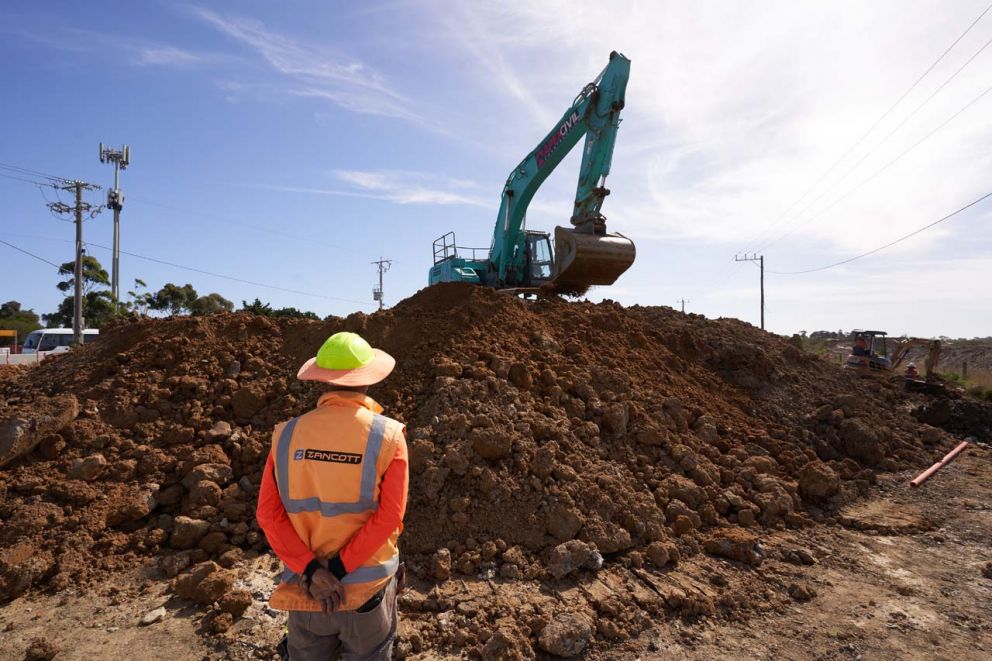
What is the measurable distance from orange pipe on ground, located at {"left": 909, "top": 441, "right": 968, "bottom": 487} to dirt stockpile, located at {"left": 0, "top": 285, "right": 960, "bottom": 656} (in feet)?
1.00

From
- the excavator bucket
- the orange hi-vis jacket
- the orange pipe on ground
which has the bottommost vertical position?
the orange pipe on ground

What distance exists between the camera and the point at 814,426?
774cm

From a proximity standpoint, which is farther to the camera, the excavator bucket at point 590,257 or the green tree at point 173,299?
the green tree at point 173,299

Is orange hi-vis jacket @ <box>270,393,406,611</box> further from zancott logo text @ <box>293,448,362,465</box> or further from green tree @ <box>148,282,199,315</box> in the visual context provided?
green tree @ <box>148,282,199,315</box>

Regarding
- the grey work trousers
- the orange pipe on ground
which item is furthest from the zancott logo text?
the orange pipe on ground

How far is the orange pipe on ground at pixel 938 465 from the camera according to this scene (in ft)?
22.3

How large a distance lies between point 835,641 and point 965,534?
3.08 meters

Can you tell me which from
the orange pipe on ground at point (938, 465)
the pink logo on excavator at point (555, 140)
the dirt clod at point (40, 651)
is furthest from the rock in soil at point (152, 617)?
the pink logo on excavator at point (555, 140)

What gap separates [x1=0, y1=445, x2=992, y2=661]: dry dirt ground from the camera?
335cm

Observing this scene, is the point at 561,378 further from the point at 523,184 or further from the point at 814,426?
the point at 523,184

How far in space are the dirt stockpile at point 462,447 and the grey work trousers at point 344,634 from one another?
1417 mm

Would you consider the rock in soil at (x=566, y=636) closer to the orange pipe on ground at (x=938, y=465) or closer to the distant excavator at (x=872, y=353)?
the orange pipe on ground at (x=938, y=465)

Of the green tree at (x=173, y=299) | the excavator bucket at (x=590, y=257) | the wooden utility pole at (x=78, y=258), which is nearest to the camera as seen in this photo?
the excavator bucket at (x=590, y=257)

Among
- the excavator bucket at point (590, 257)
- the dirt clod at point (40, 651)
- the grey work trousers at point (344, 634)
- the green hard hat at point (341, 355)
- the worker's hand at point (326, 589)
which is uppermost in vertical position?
the excavator bucket at point (590, 257)
